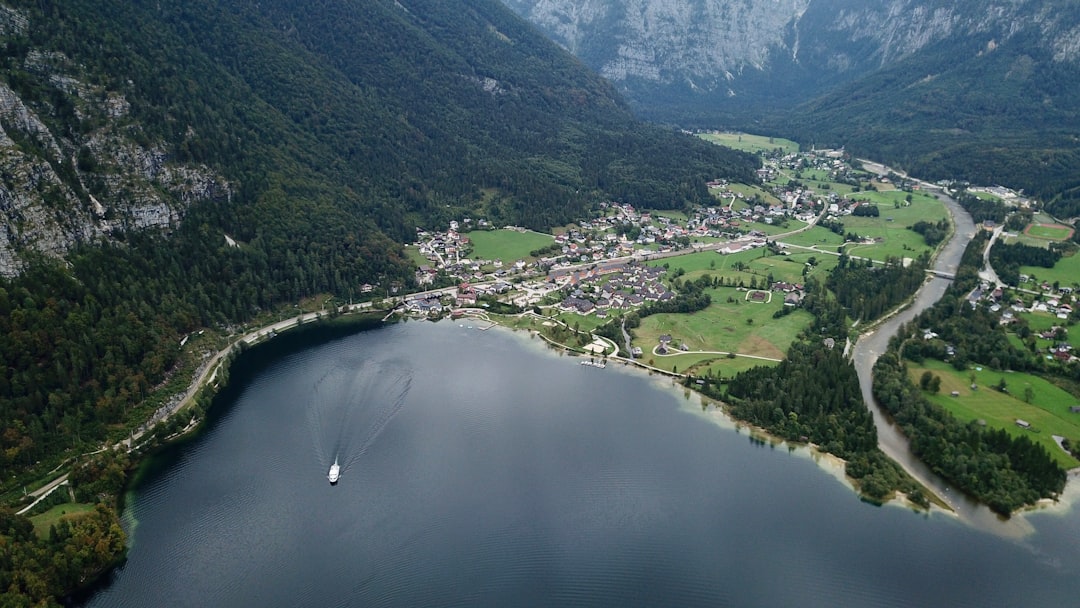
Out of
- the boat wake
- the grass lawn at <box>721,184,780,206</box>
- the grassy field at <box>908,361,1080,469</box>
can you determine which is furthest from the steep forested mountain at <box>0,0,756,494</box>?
the grassy field at <box>908,361,1080,469</box>

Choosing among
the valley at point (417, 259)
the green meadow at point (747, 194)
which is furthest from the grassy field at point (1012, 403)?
the green meadow at point (747, 194)

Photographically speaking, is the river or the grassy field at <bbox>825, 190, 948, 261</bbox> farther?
the grassy field at <bbox>825, 190, 948, 261</bbox>

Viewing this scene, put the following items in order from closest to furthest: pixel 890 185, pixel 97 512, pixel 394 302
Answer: pixel 97 512, pixel 394 302, pixel 890 185

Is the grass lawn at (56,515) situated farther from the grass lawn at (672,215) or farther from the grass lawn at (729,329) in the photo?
the grass lawn at (672,215)

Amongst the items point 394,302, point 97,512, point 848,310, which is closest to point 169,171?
point 394,302

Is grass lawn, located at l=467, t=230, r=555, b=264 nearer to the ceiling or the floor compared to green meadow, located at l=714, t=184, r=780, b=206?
nearer to the floor

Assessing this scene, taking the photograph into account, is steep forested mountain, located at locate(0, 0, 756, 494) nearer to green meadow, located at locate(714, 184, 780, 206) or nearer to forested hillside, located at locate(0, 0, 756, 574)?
forested hillside, located at locate(0, 0, 756, 574)

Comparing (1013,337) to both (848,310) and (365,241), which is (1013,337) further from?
(365,241)
